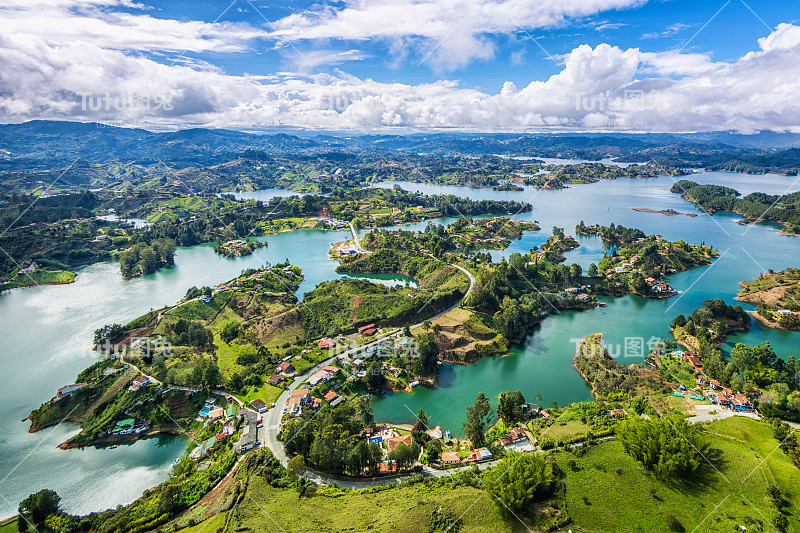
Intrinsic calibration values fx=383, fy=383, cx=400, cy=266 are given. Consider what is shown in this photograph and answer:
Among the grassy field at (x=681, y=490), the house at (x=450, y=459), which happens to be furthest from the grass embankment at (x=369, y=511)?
the grassy field at (x=681, y=490)

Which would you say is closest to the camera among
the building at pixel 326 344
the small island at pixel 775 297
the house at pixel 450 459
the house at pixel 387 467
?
the house at pixel 387 467

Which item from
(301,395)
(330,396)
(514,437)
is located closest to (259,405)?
(301,395)

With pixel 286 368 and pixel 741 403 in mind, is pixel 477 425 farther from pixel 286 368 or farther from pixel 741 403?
pixel 741 403

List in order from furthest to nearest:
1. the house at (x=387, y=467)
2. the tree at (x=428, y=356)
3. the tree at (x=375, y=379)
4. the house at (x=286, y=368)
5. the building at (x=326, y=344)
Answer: the building at (x=326, y=344) → the tree at (x=428, y=356) → the house at (x=286, y=368) → the tree at (x=375, y=379) → the house at (x=387, y=467)

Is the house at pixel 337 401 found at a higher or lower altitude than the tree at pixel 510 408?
lower

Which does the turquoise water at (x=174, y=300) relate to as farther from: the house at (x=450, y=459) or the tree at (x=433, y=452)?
the house at (x=450, y=459)
